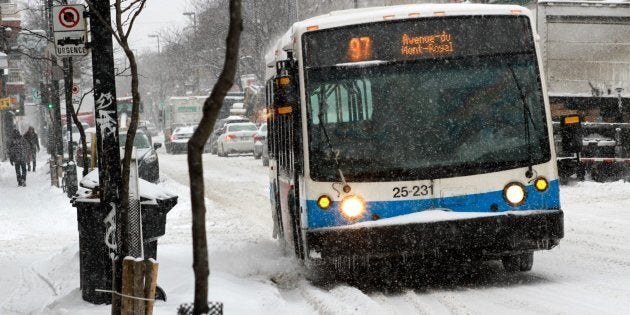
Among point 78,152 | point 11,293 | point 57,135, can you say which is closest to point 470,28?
point 11,293

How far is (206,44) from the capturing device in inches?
2820

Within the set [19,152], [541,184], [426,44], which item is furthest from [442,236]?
[19,152]

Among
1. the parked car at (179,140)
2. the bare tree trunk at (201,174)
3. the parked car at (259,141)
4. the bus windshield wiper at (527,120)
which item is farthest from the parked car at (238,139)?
the bare tree trunk at (201,174)

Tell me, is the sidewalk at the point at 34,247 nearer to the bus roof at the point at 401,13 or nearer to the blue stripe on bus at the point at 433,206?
the blue stripe on bus at the point at 433,206

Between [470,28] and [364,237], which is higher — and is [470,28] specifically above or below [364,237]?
above

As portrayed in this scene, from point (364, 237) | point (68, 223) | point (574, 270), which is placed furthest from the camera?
point (68, 223)

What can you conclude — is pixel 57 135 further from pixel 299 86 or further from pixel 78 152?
pixel 299 86

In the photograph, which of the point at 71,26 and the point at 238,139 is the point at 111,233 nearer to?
the point at 71,26

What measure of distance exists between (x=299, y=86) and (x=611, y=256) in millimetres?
4189

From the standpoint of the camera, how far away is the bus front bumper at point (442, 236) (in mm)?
9562

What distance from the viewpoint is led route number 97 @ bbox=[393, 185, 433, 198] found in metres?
9.70

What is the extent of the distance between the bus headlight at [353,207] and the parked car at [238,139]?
3660cm

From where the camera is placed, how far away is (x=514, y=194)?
32.0 feet

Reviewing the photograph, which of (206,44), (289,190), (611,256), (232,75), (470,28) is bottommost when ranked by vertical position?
(611,256)
